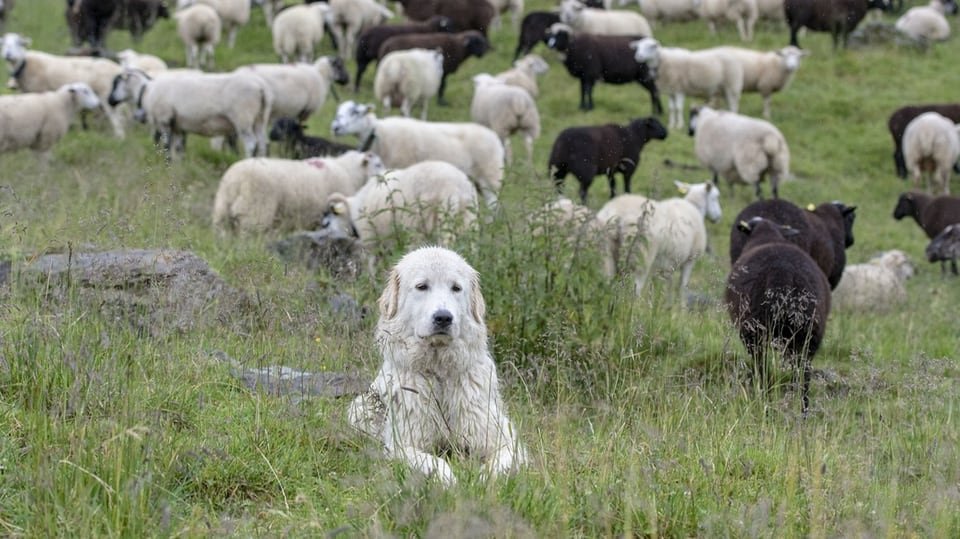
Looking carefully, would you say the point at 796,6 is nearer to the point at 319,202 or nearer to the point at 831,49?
the point at 831,49

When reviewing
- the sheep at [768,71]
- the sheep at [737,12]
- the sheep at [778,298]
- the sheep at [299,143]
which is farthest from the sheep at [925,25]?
the sheep at [778,298]

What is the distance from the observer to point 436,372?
514cm

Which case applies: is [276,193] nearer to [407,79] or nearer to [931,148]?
[407,79]

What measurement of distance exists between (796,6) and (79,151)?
15.7 m

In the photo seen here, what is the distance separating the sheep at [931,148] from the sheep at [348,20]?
36.5ft

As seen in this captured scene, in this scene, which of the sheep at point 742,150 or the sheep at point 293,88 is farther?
the sheep at point 293,88

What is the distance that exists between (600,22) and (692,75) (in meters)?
4.76

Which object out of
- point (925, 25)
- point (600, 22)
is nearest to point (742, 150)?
point (600, 22)

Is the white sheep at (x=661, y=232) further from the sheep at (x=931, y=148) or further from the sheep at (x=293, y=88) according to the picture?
the sheep at (x=931, y=148)

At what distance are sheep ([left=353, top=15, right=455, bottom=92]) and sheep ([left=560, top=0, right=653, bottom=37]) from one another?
272 centimetres

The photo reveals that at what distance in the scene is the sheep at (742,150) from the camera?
18.1 m

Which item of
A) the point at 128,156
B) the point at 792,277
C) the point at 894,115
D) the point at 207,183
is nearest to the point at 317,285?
the point at 792,277

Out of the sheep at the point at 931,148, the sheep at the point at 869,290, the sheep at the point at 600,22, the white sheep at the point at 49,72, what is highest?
the sheep at the point at 600,22

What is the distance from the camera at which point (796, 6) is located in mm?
26219
